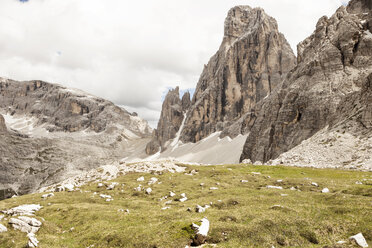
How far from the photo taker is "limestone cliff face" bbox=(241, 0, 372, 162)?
73.2m

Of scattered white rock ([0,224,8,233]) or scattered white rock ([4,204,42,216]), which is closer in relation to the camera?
scattered white rock ([0,224,8,233])

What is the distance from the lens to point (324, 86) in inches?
3095

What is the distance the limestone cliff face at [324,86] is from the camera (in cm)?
7319

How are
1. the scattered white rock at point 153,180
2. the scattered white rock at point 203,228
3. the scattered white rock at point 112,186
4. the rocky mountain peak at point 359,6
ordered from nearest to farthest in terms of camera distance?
the scattered white rock at point 203,228
the scattered white rock at point 112,186
the scattered white rock at point 153,180
the rocky mountain peak at point 359,6

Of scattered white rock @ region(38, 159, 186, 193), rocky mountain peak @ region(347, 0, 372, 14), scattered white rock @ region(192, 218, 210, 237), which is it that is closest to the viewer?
scattered white rock @ region(192, 218, 210, 237)

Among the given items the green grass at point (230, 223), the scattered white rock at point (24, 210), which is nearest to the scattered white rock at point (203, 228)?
the green grass at point (230, 223)

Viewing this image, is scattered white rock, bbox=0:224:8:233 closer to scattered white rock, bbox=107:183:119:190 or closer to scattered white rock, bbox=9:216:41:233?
scattered white rock, bbox=9:216:41:233

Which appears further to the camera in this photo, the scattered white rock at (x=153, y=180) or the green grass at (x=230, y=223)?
the scattered white rock at (x=153, y=180)

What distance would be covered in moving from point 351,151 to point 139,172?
49174 mm

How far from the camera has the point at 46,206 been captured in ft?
83.7

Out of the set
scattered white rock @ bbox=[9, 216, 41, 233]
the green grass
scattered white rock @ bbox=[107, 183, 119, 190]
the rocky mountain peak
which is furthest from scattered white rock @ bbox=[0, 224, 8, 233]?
the rocky mountain peak

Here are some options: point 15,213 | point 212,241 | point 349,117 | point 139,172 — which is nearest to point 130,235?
point 212,241

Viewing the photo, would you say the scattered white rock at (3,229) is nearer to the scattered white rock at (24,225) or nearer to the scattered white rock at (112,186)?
the scattered white rock at (24,225)

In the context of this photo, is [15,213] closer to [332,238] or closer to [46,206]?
[46,206]
